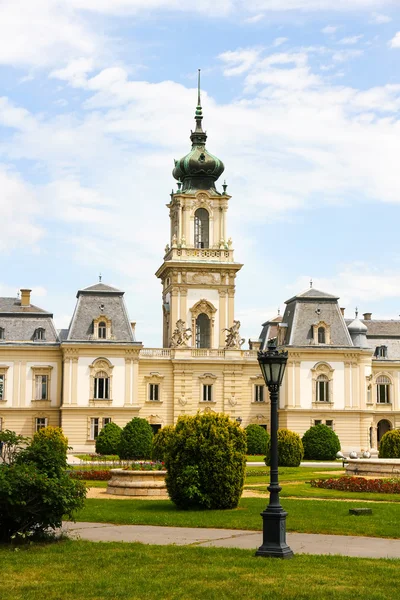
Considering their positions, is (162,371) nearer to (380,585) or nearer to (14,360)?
(14,360)

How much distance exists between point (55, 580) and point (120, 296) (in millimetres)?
54304

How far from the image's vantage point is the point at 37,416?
2628 inches

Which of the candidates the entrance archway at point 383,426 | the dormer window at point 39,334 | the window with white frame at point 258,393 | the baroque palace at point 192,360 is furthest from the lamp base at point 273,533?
the entrance archway at point 383,426

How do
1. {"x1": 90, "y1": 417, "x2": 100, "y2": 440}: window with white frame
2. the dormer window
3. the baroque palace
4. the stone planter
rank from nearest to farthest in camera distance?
the stone planter
{"x1": 90, "y1": 417, "x2": 100, "y2": 440}: window with white frame
the baroque palace
the dormer window

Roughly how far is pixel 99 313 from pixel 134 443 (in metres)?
13.7

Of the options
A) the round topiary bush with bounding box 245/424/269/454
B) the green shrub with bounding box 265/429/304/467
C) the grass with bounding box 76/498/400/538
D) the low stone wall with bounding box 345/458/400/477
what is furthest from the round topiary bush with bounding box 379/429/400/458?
the grass with bounding box 76/498/400/538

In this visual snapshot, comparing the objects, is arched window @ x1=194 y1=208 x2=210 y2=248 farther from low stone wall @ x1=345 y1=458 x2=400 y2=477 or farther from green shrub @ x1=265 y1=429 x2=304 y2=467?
low stone wall @ x1=345 y1=458 x2=400 y2=477

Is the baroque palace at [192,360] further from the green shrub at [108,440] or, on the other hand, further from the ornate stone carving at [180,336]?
the green shrub at [108,440]

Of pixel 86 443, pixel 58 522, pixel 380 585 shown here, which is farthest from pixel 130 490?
pixel 86 443

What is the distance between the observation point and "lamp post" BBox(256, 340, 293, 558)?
55.5 feet

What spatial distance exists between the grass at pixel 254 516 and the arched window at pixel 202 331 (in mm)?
43702

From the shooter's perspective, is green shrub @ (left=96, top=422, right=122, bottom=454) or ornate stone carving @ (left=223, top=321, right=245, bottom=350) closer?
green shrub @ (left=96, top=422, right=122, bottom=454)

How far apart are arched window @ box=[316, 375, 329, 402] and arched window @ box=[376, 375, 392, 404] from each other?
609 cm

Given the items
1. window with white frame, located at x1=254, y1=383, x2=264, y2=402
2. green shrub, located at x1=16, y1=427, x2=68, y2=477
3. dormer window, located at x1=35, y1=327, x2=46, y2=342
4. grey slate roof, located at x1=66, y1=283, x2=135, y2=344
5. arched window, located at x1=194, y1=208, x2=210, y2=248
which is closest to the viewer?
green shrub, located at x1=16, y1=427, x2=68, y2=477
